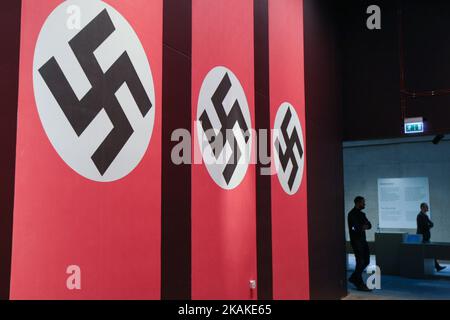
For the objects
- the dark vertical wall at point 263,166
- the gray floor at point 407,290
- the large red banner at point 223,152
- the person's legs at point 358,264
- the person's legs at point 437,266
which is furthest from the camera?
the person's legs at point 437,266

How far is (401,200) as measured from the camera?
939 centimetres

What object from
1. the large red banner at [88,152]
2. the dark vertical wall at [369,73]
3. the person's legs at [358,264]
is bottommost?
the person's legs at [358,264]

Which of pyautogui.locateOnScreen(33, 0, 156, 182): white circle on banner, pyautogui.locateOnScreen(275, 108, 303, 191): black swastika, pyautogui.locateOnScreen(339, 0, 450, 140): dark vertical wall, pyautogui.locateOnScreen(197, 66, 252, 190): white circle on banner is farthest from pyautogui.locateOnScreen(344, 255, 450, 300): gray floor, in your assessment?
pyautogui.locateOnScreen(33, 0, 156, 182): white circle on banner

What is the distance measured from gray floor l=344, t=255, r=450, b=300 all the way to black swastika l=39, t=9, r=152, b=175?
4.21 meters

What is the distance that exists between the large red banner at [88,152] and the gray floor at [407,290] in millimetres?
3860

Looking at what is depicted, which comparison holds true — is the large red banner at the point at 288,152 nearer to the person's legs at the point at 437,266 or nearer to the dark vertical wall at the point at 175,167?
the dark vertical wall at the point at 175,167

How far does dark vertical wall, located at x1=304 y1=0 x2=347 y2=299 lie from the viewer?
4.77 m

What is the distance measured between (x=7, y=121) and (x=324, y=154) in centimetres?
399

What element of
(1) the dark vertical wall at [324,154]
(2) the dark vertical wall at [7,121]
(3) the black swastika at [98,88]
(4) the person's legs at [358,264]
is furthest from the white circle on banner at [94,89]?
(4) the person's legs at [358,264]

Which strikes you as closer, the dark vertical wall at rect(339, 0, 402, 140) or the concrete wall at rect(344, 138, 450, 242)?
the dark vertical wall at rect(339, 0, 402, 140)

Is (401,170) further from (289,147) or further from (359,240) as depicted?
(289,147)

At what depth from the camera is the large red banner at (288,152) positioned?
13.0ft

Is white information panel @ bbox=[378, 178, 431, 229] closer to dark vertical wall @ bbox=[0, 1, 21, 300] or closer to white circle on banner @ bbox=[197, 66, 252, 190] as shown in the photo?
white circle on banner @ bbox=[197, 66, 252, 190]

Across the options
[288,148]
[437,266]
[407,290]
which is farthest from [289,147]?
[437,266]
